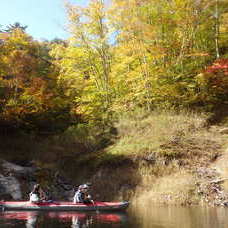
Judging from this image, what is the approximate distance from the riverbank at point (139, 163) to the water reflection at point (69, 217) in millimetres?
3294

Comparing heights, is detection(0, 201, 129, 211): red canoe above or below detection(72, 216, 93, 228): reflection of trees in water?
above

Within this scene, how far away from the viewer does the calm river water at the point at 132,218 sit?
39.0ft

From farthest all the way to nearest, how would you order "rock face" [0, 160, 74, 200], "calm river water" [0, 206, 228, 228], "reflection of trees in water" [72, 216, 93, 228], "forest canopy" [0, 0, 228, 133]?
1. "forest canopy" [0, 0, 228, 133]
2. "rock face" [0, 160, 74, 200]
3. "reflection of trees in water" [72, 216, 93, 228]
4. "calm river water" [0, 206, 228, 228]

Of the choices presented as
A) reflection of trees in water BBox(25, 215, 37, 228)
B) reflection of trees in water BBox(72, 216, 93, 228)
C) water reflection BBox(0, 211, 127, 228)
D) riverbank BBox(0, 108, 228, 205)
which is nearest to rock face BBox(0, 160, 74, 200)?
riverbank BBox(0, 108, 228, 205)

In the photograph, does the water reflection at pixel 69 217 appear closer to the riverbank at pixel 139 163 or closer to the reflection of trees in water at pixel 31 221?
the reflection of trees in water at pixel 31 221

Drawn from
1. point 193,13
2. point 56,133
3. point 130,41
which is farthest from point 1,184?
point 193,13

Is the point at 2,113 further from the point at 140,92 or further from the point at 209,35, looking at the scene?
the point at 209,35

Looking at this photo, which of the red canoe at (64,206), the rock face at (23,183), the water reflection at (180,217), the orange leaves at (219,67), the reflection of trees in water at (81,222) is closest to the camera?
the water reflection at (180,217)

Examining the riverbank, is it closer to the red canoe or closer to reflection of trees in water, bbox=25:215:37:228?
the red canoe

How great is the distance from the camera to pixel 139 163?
19.7 metres

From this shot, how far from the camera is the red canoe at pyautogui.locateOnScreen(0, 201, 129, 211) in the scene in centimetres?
1539

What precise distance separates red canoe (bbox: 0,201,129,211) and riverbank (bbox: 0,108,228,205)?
6.57 ft

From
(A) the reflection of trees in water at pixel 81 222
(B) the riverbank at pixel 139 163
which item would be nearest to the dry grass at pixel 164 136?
(B) the riverbank at pixel 139 163

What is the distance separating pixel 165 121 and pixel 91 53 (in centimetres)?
766
